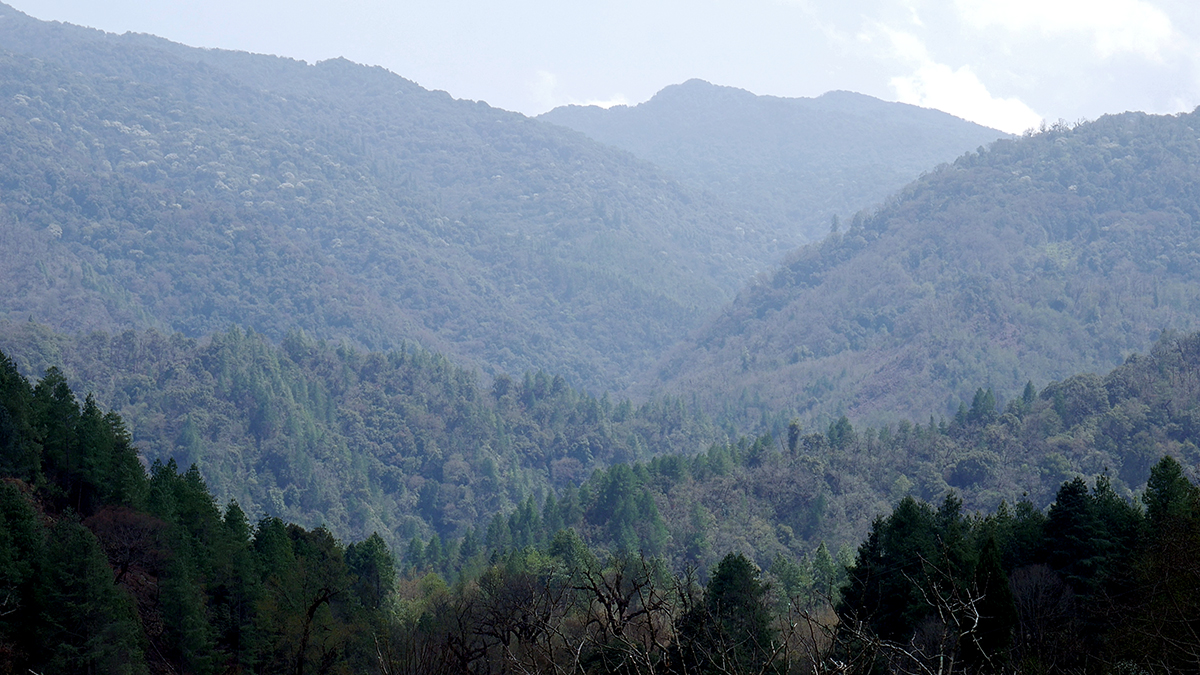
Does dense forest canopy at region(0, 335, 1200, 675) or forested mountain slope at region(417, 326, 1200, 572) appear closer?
dense forest canopy at region(0, 335, 1200, 675)

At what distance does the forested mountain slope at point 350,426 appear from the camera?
5655 inches

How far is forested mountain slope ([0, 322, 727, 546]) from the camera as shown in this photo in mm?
143625

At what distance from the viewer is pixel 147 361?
156 metres

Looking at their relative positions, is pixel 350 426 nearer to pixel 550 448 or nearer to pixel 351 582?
pixel 550 448

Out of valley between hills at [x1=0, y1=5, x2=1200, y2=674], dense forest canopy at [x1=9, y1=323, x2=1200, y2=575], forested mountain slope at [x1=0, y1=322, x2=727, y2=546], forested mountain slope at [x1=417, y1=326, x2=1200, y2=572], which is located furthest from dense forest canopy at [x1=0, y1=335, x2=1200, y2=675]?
forested mountain slope at [x1=0, y1=322, x2=727, y2=546]

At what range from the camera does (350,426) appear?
162375 millimetres

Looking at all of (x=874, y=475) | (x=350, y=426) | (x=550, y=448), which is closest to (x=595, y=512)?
(x=874, y=475)

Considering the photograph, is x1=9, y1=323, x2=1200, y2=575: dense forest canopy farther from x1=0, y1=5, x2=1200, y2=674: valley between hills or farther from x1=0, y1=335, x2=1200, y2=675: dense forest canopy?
x1=0, y1=335, x2=1200, y2=675: dense forest canopy

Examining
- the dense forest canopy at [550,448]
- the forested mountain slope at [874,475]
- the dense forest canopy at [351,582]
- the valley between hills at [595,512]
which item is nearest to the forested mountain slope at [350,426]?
the dense forest canopy at [550,448]

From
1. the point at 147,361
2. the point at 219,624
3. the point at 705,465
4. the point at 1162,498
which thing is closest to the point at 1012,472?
the point at 705,465

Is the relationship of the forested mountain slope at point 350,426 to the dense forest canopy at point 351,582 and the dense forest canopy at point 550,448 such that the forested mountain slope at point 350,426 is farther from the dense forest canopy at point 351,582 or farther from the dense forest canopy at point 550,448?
the dense forest canopy at point 351,582

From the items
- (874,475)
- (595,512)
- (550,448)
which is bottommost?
(550,448)

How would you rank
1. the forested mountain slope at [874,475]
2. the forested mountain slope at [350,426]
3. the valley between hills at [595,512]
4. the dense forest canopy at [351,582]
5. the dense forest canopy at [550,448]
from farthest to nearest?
the forested mountain slope at [350,426] → the dense forest canopy at [550,448] → the forested mountain slope at [874,475] → the dense forest canopy at [351,582] → the valley between hills at [595,512]

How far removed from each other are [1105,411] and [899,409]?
2919 inches
